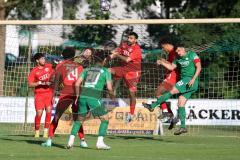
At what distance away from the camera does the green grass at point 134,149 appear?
1520cm

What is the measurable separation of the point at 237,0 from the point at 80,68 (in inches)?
618

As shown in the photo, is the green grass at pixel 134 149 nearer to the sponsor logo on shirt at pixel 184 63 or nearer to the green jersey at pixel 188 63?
the green jersey at pixel 188 63

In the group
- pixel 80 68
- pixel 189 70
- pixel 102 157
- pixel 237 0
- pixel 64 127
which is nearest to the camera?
pixel 102 157

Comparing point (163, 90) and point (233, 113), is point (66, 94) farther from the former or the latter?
point (233, 113)

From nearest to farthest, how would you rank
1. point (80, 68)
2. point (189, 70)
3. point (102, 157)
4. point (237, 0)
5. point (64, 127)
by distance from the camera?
point (102, 157) < point (80, 68) < point (189, 70) < point (64, 127) < point (237, 0)

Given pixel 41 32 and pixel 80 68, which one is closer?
pixel 80 68

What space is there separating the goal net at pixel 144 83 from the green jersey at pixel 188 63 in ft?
7.00

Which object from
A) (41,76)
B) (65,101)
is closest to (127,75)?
(41,76)

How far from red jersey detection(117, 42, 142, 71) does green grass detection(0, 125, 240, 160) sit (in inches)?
69.4

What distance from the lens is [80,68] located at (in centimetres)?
1817

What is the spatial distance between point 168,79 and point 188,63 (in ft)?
4.31

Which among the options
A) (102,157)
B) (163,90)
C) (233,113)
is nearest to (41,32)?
(163,90)

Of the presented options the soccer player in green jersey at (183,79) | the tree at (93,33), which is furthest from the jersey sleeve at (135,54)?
the tree at (93,33)

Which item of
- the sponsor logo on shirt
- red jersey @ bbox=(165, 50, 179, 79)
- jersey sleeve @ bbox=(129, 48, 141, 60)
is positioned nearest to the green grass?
red jersey @ bbox=(165, 50, 179, 79)
